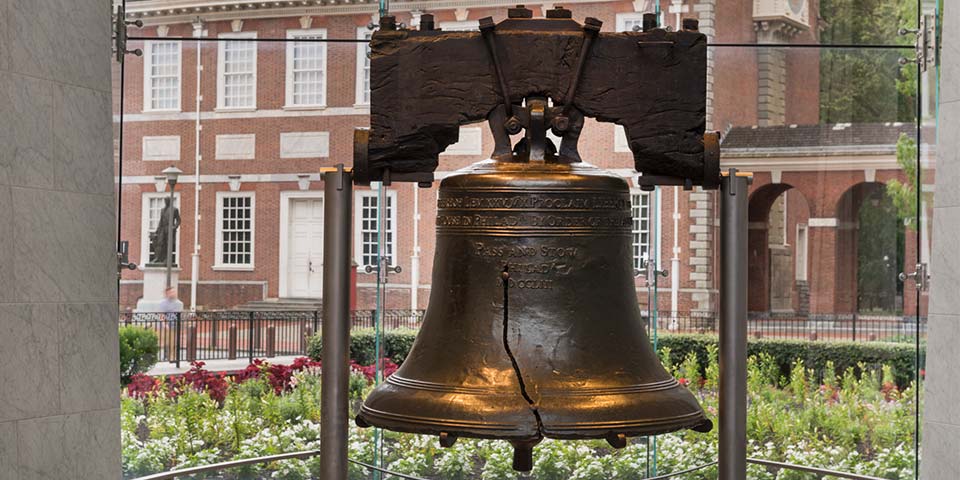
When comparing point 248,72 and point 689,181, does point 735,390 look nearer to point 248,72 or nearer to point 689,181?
point 689,181

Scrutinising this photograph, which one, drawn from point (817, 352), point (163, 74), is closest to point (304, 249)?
point (163, 74)

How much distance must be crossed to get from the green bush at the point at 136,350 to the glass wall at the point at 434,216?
0.21 ft

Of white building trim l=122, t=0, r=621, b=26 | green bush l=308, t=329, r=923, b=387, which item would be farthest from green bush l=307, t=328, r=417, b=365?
white building trim l=122, t=0, r=621, b=26

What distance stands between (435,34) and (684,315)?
3854mm

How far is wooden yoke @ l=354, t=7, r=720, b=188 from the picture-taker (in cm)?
248

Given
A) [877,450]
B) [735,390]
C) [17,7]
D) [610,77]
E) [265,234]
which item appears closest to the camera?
[610,77]

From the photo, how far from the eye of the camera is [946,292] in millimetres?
4352

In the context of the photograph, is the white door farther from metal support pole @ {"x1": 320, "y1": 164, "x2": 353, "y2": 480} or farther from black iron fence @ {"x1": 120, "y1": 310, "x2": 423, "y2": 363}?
metal support pole @ {"x1": 320, "y1": 164, "x2": 353, "y2": 480}

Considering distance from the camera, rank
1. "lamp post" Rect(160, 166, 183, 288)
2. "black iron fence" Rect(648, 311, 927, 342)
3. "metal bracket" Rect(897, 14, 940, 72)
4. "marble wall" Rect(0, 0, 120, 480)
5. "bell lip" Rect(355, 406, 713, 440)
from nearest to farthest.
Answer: "bell lip" Rect(355, 406, 713, 440)
"marble wall" Rect(0, 0, 120, 480)
"metal bracket" Rect(897, 14, 940, 72)
"black iron fence" Rect(648, 311, 927, 342)
"lamp post" Rect(160, 166, 183, 288)

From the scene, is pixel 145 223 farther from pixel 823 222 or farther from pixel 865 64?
pixel 865 64

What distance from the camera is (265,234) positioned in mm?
6250

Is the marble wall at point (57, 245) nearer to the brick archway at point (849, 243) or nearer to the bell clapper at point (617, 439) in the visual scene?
the bell clapper at point (617, 439)

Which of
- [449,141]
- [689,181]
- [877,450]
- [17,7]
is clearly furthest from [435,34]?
[877,450]

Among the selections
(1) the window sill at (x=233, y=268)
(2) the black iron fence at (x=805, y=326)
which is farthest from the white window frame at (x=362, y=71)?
(2) the black iron fence at (x=805, y=326)
